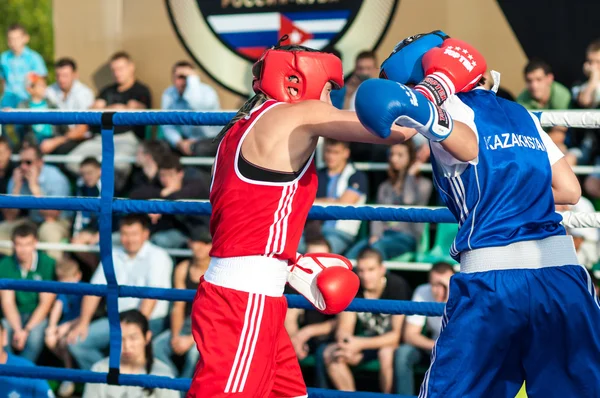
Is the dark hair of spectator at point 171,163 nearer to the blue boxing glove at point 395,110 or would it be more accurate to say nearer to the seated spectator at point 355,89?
the seated spectator at point 355,89

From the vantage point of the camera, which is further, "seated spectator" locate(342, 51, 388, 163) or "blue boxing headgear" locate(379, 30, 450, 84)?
"seated spectator" locate(342, 51, 388, 163)

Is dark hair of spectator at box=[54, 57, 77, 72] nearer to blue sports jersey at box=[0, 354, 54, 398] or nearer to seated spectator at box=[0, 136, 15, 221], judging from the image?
seated spectator at box=[0, 136, 15, 221]

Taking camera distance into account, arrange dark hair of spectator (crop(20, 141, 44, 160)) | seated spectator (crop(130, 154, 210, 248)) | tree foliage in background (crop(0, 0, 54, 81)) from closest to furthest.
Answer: seated spectator (crop(130, 154, 210, 248)), dark hair of spectator (crop(20, 141, 44, 160)), tree foliage in background (crop(0, 0, 54, 81))

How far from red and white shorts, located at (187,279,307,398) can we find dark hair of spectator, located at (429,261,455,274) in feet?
6.95

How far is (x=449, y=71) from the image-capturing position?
2609 mm

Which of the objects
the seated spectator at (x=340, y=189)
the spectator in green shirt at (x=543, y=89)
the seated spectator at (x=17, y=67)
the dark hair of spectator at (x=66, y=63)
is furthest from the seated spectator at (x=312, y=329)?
the seated spectator at (x=17, y=67)

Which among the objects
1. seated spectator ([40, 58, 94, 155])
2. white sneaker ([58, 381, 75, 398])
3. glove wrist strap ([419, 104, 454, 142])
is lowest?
white sneaker ([58, 381, 75, 398])

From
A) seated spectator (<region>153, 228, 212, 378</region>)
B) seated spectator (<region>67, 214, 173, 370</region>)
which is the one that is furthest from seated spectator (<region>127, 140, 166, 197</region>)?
seated spectator (<region>153, 228, 212, 378</region>)

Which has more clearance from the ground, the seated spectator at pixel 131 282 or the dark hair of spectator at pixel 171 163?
the dark hair of spectator at pixel 171 163

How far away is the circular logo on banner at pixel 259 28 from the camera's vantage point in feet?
21.5

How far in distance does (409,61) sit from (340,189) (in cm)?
277

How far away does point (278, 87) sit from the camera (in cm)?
299

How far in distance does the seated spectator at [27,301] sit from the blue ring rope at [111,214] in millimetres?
1811

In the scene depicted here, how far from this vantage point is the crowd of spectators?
5012 millimetres
